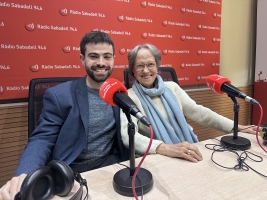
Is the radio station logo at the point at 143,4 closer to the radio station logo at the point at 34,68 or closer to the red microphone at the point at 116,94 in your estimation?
the radio station logo at the point at 34,68

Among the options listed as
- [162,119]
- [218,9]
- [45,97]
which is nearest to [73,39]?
[45,97]

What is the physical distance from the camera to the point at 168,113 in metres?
1.43

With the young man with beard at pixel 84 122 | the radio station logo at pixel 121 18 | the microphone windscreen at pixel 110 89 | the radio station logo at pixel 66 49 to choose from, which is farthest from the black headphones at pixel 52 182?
the radio station logo at pixel 121 18

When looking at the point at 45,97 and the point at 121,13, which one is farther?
the point at 121,13

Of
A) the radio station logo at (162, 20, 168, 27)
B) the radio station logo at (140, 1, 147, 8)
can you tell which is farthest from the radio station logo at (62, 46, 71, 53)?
the radio station logo at (162, 20, 168, 27)

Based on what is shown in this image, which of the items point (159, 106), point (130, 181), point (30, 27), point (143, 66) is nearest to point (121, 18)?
point (143, 66)

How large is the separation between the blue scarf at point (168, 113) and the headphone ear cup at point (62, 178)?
0.76m

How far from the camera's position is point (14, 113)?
154cm

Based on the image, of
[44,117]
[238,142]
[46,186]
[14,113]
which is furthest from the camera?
[14,113]

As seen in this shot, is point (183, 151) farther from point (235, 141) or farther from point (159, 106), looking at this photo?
point (159, 106)

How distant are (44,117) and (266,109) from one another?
2765 millimetres

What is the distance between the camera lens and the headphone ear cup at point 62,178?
665mm

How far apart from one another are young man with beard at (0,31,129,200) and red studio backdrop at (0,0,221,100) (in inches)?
15.5

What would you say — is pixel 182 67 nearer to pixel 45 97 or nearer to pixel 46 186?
pixel 45 97
